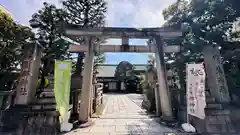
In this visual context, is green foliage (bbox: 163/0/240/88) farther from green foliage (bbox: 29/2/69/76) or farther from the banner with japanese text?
green foliage (bbox: 29/2/69/76)

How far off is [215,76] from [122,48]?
141 inches

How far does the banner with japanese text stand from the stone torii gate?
815 millimetres

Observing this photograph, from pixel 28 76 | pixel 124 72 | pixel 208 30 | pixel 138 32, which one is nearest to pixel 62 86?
pixel 28 76

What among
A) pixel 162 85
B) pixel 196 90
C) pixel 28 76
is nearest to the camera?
pixel 196 90

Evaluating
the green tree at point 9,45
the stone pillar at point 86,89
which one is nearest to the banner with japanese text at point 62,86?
the stone pillar at point 86,89

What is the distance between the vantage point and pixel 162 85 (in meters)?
4.96

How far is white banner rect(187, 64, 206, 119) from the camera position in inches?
143

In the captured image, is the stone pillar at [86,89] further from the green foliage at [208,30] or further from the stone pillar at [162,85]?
the green foliage at [208,30]

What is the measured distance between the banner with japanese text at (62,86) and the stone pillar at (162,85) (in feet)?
11.2

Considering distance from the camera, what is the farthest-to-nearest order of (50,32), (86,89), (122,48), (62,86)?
(50,32) < (122,48) < (86,89) < (62,86)

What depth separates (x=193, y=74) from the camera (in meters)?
4.07

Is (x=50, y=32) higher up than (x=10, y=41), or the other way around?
(x=50, y=32)

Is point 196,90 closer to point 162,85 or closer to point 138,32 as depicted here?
point 162,85

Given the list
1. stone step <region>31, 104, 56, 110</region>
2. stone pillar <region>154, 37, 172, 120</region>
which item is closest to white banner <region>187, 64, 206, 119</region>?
stone pillar <region>154, 37, 172, 120</region>
